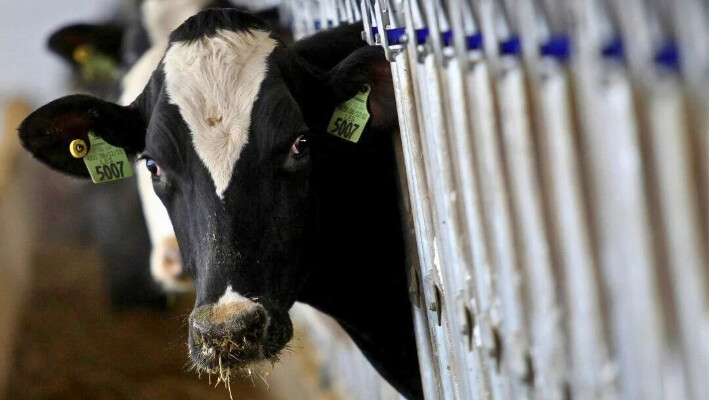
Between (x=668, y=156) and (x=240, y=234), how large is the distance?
1212mm

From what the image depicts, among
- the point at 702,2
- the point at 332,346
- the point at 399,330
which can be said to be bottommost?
the point at 332,346

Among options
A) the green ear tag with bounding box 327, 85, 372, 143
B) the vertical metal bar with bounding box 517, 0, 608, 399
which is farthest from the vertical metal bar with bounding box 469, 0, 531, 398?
the green ear tag with bounding box 327, 85, 372, 143

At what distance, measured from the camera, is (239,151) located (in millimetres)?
2025

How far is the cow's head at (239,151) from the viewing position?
1.96m

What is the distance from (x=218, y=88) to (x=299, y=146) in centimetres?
24

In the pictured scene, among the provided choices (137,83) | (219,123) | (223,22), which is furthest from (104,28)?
(219,123)

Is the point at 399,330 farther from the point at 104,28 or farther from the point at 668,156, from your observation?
the point at 104,28

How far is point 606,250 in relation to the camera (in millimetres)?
1115

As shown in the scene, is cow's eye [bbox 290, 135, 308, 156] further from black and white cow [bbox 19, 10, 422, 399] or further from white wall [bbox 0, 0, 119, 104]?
white wall [bbox 0, 0, 119, 104]

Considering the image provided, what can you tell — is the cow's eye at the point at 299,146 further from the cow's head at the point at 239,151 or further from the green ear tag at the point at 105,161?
the green ear tag at the point at 105,161

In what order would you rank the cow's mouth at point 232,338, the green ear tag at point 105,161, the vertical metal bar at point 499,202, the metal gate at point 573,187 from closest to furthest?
the metal gate at point 573,187 < the vertical metal bar at point 499,202 < the cow's mouth at point 232,338 < the green ear tag at point 105,161

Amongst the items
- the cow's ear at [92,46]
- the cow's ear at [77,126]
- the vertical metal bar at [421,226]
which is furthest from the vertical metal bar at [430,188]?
the cow's ear at [92,46]

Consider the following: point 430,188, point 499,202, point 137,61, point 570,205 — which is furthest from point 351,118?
point 137,61

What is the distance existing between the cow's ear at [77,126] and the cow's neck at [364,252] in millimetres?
554
